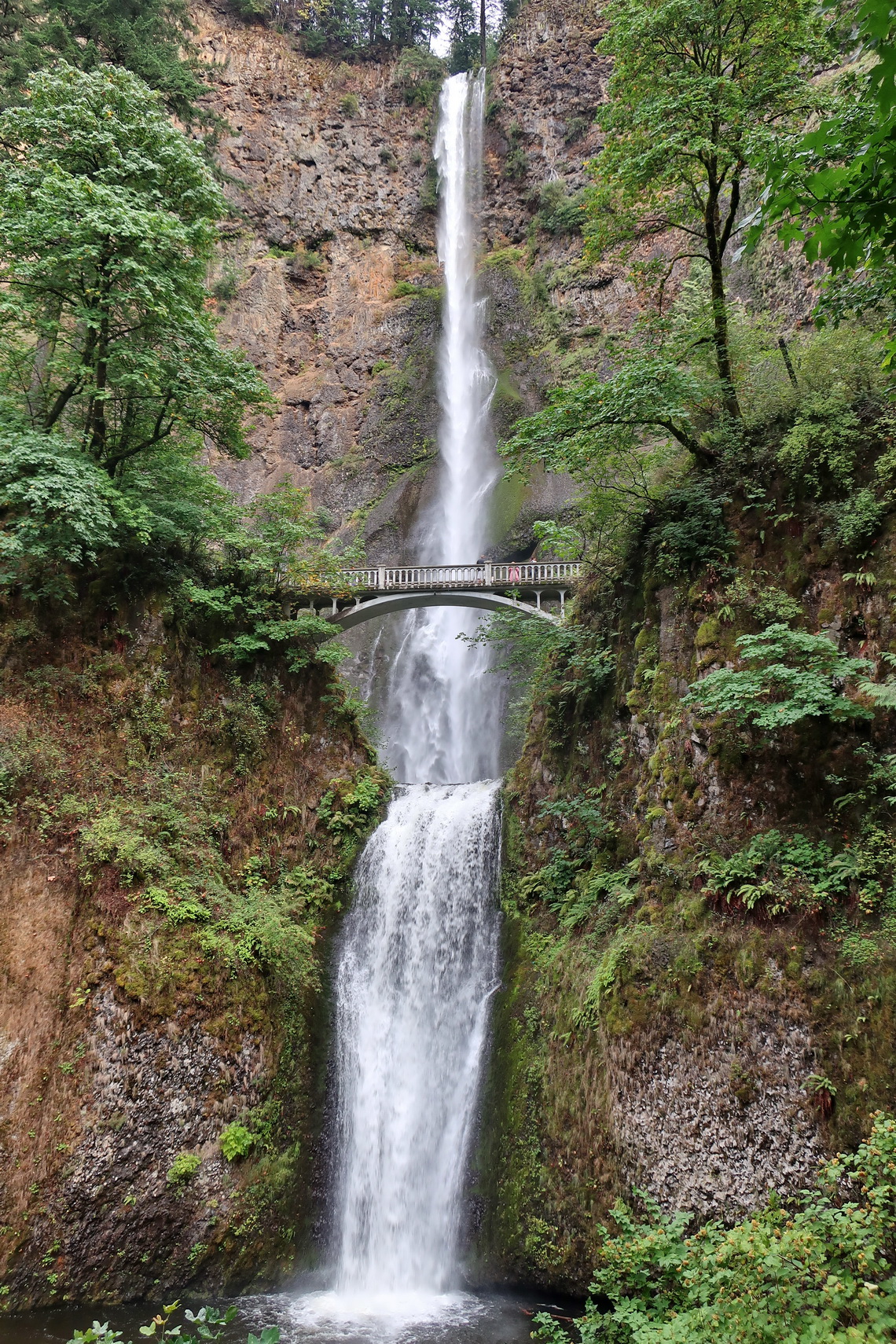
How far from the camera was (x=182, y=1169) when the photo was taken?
8.84 metres

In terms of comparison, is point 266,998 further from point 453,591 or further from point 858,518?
point 453,591

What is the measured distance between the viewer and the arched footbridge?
17.8 m

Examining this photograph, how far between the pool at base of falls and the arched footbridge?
1269 centimetres

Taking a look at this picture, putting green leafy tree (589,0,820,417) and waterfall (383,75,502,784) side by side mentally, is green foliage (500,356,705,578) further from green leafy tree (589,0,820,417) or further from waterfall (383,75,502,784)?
waterfall (383,75,502,784)

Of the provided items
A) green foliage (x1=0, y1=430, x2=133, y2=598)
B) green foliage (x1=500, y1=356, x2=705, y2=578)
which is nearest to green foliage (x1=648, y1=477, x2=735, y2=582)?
green foliage (x1=500, y1=356, x2=705, y2=578)

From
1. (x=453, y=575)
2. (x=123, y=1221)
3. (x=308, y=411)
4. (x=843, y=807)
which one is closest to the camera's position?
(x=843, y=807)

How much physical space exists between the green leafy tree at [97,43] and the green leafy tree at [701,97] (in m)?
8.78

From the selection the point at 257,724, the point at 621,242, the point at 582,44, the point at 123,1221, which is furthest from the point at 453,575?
the point at 582,44

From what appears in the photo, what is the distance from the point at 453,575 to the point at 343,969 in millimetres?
13255

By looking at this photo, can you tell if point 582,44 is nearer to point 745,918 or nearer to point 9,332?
point 9,332

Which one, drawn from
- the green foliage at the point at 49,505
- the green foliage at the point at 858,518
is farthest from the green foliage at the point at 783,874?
the green foliage at the point at 49,505

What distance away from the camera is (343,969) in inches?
468

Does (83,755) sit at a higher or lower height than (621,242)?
lower

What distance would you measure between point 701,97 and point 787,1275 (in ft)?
37.1
